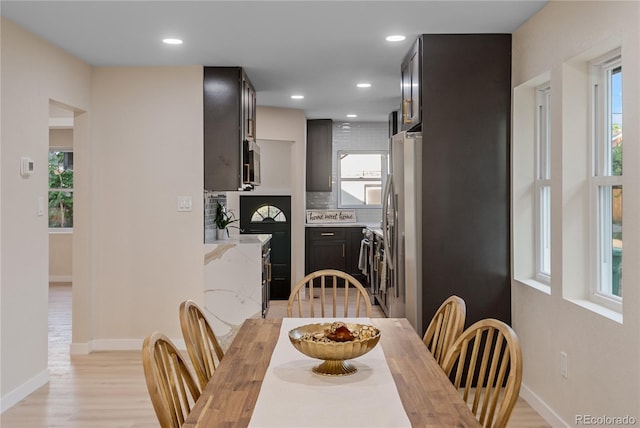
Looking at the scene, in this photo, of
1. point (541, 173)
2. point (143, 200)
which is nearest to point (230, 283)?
point (143, 200)

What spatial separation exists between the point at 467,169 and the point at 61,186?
6945mm

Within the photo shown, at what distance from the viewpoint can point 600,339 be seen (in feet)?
9.21

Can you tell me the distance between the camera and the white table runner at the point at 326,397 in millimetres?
1573

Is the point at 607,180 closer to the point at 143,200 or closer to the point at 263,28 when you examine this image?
the point at 263,28

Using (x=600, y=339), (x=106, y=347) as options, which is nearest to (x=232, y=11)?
(x=600, y=339)

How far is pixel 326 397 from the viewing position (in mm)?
1745

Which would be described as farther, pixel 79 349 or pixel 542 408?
pixel 79 349

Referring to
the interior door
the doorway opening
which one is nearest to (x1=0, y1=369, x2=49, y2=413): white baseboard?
the interior door

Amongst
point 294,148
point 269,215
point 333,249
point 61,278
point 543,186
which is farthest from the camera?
point 61,278

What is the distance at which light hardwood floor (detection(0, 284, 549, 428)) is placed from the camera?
133 inches

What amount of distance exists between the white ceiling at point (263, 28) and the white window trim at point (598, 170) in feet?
1.86

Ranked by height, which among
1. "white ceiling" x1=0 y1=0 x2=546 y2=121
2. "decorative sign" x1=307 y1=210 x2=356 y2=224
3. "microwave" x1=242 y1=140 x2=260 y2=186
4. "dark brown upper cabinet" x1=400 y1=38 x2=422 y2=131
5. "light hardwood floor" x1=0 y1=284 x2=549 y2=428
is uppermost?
"white ceiling" x1=0 y1=0 x2=546 y2=121

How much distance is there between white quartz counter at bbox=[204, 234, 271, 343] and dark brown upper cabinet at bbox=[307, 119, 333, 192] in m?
3.45

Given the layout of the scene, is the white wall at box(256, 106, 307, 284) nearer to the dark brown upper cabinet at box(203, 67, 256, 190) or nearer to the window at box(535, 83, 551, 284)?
the dark brown upper cabinet at box(203, 67, 256, 190)
